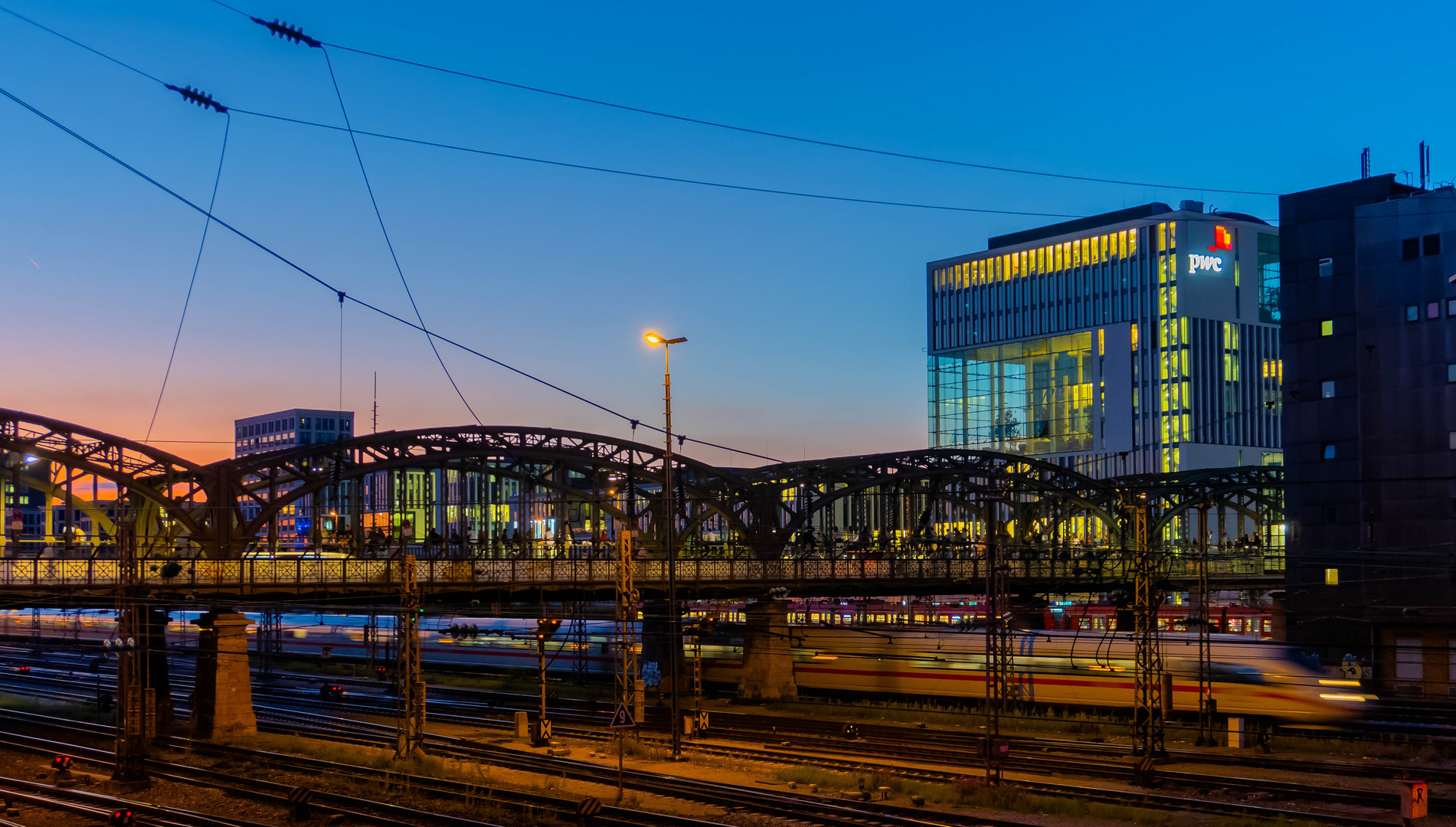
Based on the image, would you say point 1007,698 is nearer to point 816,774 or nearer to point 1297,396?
point 816,774

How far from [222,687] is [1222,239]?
134620 millimetres

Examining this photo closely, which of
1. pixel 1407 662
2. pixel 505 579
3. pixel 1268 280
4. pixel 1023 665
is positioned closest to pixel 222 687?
pixel 505 579

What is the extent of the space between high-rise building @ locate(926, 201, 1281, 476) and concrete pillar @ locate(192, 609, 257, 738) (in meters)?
115

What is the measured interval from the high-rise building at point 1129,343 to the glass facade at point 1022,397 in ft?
0.63

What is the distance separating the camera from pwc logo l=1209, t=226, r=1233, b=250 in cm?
15550

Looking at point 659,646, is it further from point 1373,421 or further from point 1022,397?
point 1022,397

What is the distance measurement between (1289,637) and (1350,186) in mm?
23765

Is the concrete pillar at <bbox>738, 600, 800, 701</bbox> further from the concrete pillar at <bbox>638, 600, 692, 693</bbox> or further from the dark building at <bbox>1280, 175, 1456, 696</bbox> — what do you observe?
the dark building at <bbox>1280, 175, 1456, 696</bbox>

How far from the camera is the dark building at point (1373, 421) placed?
61969 mm

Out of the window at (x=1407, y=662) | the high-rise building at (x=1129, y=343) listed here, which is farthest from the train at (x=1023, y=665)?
the high-rise building at (x=1129, y=343)

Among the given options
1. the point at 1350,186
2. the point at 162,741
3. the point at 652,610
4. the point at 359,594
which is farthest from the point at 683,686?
the point at 1350,186

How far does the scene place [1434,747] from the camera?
1672 inches

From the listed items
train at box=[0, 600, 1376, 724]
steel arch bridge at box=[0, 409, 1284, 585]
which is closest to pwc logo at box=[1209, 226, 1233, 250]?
steel arch bridge at box=[0, 409, 1284, 585]

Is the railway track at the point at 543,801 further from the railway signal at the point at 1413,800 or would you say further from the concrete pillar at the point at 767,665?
the concrete pillar at the point at 767,665
